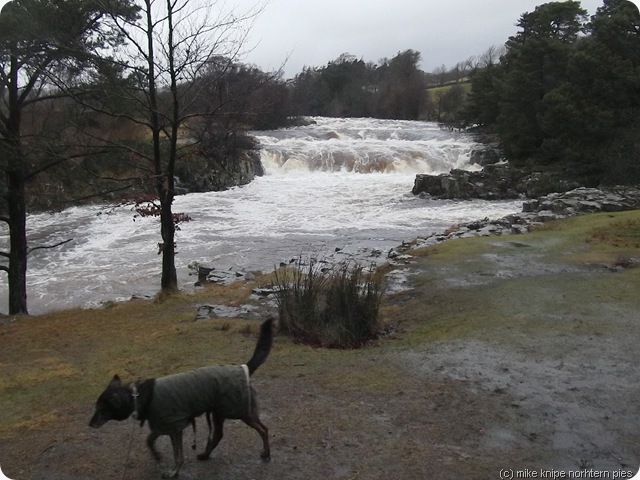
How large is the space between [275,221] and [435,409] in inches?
712

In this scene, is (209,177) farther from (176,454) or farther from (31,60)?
(176,454)

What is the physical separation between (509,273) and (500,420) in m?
6.12

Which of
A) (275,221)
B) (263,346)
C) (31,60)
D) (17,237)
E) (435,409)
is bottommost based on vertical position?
(275,221)

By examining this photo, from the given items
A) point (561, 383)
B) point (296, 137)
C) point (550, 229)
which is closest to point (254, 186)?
point (296, 137)

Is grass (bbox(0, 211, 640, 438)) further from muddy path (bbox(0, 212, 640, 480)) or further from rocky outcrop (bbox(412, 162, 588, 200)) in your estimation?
rocky outcrop (bbox(412, 162, 588, 200))

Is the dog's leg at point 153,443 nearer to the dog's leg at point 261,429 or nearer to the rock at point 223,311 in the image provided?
the dog's leg at point 261,429

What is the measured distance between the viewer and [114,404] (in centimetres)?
347

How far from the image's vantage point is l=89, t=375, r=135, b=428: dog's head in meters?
3.47

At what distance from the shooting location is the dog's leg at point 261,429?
3715 mm

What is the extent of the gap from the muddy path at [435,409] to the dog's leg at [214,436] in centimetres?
7

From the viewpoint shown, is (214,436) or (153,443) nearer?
(153,443)

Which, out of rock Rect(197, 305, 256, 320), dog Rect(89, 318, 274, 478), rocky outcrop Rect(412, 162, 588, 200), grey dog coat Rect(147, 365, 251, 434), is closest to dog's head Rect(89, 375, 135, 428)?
dog Rect(89, 318, 274, 478)

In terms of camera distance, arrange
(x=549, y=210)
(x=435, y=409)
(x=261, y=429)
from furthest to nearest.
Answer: (x=549, y=210)
(x=435, y=409)
(x=261, y=429)

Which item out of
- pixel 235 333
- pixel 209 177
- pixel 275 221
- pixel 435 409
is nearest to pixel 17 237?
pixel 235 333
